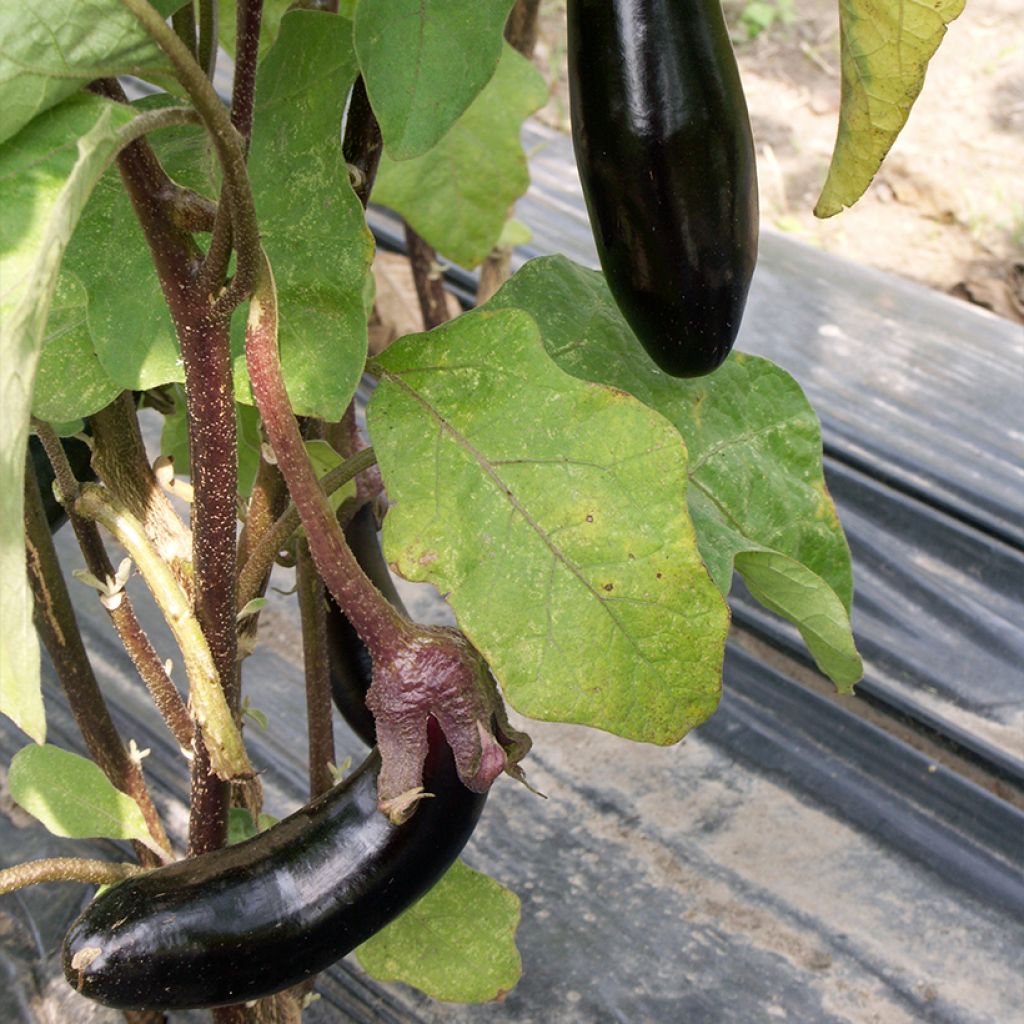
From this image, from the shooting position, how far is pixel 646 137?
0.45 m

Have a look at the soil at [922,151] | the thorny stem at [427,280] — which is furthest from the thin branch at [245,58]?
the soil at [922,151]

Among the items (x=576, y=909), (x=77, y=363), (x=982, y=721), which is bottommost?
(x=982, y=721)

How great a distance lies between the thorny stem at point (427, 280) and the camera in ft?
4.53

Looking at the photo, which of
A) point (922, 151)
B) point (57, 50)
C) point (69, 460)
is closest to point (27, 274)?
point (57, 50)

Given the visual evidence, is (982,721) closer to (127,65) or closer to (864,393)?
(864,393)

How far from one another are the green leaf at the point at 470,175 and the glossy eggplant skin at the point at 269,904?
1.82 ft

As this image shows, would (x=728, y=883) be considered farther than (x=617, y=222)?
Yes

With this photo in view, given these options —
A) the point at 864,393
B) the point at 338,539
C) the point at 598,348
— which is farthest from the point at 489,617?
the point at 864,393

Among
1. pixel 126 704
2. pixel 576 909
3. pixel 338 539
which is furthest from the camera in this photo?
pixel 126 704

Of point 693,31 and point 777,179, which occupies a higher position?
point 693,31

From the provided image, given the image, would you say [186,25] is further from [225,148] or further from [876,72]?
[876,72]

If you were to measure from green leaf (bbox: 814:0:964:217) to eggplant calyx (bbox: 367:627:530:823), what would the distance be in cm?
23

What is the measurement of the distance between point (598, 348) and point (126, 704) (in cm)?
80

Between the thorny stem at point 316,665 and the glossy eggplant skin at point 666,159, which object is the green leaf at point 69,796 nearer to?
the thorny stem at point 316,665
